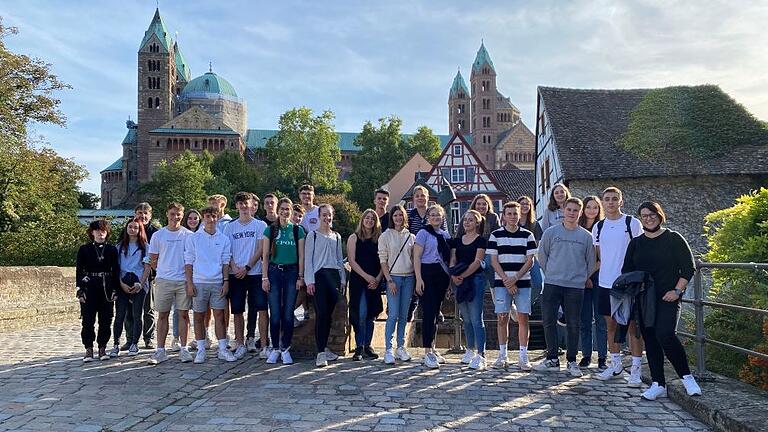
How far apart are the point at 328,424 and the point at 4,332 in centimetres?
875

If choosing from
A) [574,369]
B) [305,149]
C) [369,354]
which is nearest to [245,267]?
[369,354]

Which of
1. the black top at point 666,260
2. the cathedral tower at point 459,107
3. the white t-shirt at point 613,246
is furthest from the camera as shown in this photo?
the cathedral tower at point 459,107

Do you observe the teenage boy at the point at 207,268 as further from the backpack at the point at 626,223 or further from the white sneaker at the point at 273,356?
the backpack at the point at 626,223

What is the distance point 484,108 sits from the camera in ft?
362

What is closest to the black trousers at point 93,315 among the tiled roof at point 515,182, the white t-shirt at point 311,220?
the white t-shirt at point 311,220

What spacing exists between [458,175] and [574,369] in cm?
3735

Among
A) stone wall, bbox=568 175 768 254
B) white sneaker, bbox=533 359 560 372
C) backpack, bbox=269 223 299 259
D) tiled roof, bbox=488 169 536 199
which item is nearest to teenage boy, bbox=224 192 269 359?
backpack, bbox=269 223 299 259

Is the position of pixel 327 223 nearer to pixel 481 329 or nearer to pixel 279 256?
pixel 279 256

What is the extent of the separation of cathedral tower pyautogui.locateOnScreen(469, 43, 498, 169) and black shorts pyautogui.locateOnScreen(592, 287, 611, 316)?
104044 millimetres

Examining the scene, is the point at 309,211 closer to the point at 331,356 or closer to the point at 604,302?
the point at 331,356

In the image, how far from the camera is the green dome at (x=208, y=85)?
91.5 metres

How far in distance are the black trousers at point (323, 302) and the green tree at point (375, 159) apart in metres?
54.5

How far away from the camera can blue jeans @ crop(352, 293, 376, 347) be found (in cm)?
733

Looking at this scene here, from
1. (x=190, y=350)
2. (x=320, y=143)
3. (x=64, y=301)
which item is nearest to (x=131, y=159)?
(x=320, y=143)
